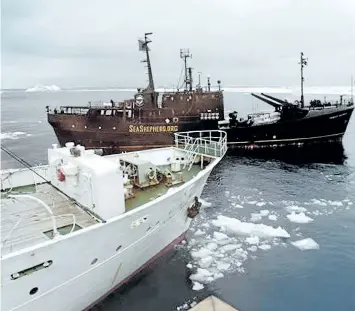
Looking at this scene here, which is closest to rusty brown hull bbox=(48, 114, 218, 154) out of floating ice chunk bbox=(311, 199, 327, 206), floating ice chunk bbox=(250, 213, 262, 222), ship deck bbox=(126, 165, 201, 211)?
floating ice chunk bbox=(311, 199, 327, 206)

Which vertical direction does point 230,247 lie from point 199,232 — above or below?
below

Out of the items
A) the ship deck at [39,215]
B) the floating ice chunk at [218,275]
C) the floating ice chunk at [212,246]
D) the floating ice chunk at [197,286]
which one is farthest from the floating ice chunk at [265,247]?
the ship deck at [39,215]

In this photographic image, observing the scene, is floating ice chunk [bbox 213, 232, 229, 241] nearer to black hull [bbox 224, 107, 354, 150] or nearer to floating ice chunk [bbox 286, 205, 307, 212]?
floating ice chunk [bbox 286, 205, 307, 212]

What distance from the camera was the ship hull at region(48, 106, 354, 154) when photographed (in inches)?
1580

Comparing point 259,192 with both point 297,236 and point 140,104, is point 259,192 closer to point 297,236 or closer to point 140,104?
point 297,236

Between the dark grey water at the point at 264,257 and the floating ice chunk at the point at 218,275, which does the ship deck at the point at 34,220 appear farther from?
the floating ice chunk at the point at 218,275

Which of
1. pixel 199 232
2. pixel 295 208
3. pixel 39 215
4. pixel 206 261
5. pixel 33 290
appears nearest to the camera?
pixel 33 290

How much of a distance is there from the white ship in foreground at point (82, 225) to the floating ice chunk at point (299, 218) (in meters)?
6.39

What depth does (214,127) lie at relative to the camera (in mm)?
40094

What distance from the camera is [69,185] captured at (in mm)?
13477

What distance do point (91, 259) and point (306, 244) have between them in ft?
34.3

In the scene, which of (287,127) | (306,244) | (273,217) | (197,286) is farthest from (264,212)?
(287,127)

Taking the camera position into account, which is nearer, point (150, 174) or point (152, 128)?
point (150, 174)

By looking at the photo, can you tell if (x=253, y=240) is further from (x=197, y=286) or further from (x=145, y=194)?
(x=145, y=194)
